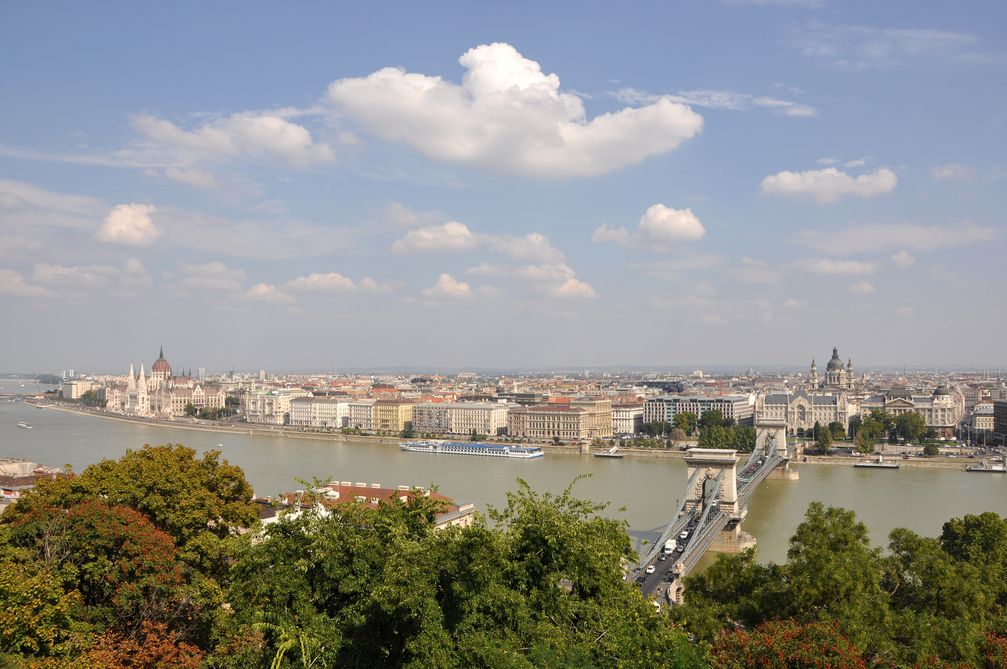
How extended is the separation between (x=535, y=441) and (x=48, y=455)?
72.7ft

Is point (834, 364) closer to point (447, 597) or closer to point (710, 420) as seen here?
point (710, 420)

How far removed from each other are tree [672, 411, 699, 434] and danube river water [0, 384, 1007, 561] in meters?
8.56

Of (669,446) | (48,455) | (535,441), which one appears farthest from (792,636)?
(535,441)

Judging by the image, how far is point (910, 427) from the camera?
39.7 meters

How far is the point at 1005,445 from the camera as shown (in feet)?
127

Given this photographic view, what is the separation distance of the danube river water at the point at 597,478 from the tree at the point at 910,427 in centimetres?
905

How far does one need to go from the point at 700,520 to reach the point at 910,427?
28.2m

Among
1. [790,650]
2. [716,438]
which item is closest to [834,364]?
[716,438]

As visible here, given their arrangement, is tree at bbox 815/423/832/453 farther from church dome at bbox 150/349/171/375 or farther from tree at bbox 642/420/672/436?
church dome at bbox 150/349/171/375

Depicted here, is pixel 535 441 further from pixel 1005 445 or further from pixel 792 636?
pixel 792 636

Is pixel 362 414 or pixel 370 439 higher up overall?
pixel 362 414

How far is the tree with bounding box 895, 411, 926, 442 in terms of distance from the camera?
3975 cm

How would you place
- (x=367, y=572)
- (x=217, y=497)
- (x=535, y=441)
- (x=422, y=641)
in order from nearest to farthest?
(x=422, y=641), (x=367, y=572), (x=217, y=497), (x=535, y=441)

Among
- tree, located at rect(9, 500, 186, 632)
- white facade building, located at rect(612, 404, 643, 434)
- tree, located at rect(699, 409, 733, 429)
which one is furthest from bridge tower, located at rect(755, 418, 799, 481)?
tree, located at rect(9, 500, 186, 632)
